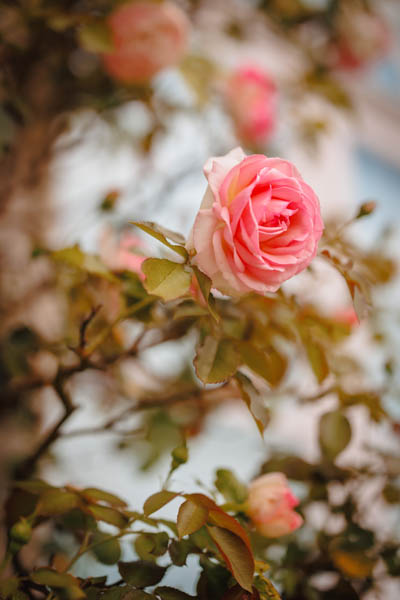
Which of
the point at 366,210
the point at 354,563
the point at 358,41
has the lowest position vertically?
the point at 354,563

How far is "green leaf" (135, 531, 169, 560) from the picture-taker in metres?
0.28

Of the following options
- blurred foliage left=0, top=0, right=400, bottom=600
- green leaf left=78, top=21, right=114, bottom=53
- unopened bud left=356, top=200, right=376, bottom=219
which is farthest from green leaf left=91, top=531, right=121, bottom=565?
green leaf left=78, top=21, right=114, bottom=53

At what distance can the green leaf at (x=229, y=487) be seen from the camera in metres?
0.32

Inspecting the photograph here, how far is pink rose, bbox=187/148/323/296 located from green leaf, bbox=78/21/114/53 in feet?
0.94

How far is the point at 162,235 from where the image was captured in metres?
0.26

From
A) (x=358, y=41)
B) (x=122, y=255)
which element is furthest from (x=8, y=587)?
(x=358, y=41)

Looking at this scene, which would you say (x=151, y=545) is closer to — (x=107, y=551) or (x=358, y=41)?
(x=107, y=551)

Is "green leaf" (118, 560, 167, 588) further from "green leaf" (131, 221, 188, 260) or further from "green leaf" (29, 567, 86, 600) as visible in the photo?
"green leaf" (131, 221, 188, 260)

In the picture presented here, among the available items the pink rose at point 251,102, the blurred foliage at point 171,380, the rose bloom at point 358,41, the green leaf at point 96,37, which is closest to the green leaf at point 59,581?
the blurred foliage at point 171,380

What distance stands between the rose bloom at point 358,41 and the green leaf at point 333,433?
0.68m

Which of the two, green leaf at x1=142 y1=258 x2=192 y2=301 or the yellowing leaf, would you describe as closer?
green leaf at x1=142 y1=258 x2=192 y2=301

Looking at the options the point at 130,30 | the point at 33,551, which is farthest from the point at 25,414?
the point at 130,30

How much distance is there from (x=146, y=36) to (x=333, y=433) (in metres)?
0.42

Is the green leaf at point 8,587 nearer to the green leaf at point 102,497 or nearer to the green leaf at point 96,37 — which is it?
the green leaf at point 102,497
